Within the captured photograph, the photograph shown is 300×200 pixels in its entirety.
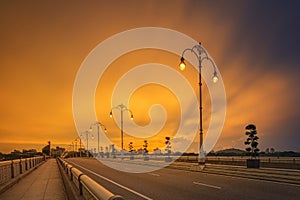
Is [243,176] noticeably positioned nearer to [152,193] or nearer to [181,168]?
[152,193]

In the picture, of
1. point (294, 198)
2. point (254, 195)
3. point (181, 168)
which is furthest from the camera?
point (181, 168)

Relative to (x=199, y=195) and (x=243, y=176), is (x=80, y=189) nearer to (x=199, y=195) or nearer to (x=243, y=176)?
(x=199, y=195)

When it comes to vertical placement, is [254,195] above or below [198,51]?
below

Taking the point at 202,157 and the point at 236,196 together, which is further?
the point at 202,157

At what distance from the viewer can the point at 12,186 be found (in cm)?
2089

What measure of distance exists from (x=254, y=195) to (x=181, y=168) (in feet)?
69.7

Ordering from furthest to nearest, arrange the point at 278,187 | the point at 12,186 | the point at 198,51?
1. the point at 198,51
2. the point at 12,186
3. the point at 278,187

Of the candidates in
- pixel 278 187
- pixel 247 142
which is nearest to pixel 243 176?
pixel 278 187

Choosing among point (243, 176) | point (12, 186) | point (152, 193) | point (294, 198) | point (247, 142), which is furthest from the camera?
point (247, 142)

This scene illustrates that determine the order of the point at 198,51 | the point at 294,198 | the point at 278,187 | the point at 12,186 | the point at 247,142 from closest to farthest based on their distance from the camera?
the point at 294,198 → the point at 278,187 → the point at 12,186 → the point at 198,51 → the point at 247,142

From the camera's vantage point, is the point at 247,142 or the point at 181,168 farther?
the point at 247,142

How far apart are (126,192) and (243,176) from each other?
32.2 feet

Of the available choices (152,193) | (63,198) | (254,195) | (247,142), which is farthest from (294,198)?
(247,142)

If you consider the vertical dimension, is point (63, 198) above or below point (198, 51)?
below
